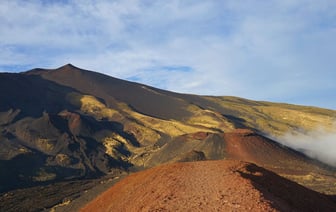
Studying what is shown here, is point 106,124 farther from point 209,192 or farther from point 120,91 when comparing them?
point 209,192

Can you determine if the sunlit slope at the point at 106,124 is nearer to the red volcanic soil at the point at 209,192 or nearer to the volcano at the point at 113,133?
the volcano at the point at 113,133

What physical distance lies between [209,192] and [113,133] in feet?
221

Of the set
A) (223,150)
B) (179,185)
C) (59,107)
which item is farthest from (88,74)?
(179,185)

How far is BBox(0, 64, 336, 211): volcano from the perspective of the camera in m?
56.0

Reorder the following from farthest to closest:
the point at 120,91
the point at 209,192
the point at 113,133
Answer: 1. the point at 120,91
2. the point at 113,133
3. the point at 209,192

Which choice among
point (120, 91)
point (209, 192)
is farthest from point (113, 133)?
point (209, 192)

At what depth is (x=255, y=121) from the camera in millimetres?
113312

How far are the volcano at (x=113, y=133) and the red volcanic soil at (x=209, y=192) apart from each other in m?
2.07

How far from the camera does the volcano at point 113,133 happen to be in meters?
56.0

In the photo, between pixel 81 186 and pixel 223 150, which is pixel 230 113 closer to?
pixel 223 150

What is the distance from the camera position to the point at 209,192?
19.1 metres

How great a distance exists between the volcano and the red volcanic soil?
2.07 m

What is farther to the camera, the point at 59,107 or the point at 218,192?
the point at 59,107

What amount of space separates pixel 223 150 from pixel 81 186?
20.2m
